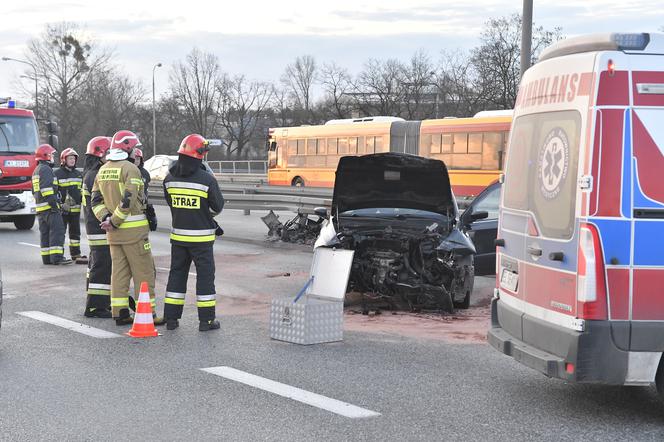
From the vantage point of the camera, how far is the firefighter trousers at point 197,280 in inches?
337

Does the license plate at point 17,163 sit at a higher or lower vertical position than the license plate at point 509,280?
lower

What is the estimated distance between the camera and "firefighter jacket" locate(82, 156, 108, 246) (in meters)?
9.48

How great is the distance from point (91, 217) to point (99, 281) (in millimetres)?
814

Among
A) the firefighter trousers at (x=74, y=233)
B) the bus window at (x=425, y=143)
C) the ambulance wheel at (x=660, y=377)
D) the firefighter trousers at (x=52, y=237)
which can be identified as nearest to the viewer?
the ambulance wheel at (x=660, y=377)

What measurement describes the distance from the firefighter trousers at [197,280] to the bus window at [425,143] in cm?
2280

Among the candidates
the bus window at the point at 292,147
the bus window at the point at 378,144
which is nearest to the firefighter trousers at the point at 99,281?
the bus window at the point at 378,144

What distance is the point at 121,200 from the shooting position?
28.8ft

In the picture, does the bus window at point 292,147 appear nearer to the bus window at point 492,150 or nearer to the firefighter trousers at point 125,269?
the bus window at point 492,150

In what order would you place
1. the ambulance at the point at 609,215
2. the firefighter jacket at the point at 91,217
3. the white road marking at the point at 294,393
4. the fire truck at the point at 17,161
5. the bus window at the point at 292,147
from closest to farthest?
the ambulance at the point at 609,215 → the white road marking at the point at 294,393 → the firefighter jacket at the point at 91,217 → the fire truck at the point at 17,161 → the bus window at the point at 292,147

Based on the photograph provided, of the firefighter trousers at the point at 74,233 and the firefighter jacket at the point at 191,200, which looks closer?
the firefighter jacket at the point at 191,200

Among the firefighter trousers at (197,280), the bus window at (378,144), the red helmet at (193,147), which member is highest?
the red helmet at (193,147)

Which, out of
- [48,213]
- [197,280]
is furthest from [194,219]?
[48,213]

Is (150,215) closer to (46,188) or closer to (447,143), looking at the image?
(46,188)

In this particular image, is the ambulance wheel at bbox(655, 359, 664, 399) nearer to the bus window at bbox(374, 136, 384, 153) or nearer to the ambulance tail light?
the ambulance tail light
